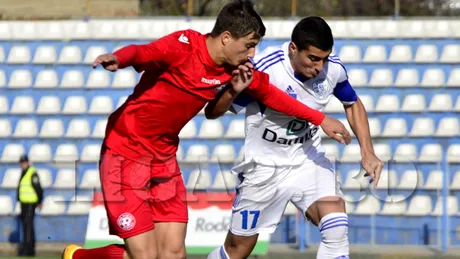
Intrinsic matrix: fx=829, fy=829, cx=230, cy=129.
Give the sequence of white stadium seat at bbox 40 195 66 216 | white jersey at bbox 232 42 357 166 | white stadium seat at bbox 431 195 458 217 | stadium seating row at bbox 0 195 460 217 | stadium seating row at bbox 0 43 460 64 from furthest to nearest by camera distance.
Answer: stadium seating row at bbox 0 43 460 64, white stadium seat at bbox 40 195 66 216, stadium seating row at bbox 0 195 460 217, white stadium seat at bbox 431 195 458 217, white jersey at bbox 232 42 357 166

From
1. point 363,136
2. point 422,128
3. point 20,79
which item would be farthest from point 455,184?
point 20,79

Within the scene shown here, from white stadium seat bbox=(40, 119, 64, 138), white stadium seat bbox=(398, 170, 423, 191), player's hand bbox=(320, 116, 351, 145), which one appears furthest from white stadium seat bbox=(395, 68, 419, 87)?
player's hand bbox=(320, 116, 351, 145)

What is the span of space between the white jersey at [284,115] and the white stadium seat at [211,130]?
298 inches

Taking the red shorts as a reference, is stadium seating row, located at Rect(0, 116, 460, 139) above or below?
above

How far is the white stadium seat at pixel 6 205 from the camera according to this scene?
539 inches

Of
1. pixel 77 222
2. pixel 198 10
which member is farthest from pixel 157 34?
pixel 77 222

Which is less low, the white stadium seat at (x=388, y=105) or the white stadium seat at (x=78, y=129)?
the white stadium seat at (x=388, y=105)

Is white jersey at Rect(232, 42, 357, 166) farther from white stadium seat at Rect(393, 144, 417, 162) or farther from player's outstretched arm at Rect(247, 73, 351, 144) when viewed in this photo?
white stadium seat at Rect(393, 144, 417, 162)

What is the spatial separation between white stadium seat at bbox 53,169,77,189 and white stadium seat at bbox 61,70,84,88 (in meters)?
1.95

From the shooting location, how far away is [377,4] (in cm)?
1661

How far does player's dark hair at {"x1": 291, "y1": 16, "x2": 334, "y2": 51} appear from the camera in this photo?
5906 millimetres

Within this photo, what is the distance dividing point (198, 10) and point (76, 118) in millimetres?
3364

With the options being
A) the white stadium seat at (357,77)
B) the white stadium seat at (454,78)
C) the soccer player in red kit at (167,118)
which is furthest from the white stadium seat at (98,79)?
the soccer player in red kit at (167,118)

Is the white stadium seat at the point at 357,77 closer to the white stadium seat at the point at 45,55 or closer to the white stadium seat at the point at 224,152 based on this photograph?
the white stadium seat at the point at 224,152
